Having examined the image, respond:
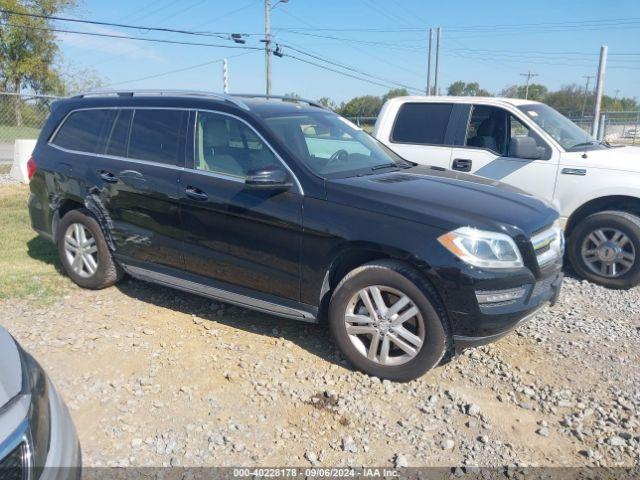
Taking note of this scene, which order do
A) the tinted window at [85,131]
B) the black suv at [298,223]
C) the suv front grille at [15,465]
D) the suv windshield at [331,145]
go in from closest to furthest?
the suv front grille at [15,465] → the black suv at [298,223] → the suv windshield at [331,145] → the tinted window at [85,131]

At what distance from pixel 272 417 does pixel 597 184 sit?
4.32 metres

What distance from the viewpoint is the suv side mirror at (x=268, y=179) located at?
146 inches

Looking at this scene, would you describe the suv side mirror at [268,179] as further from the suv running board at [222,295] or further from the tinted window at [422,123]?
the tinted window at [422,123]

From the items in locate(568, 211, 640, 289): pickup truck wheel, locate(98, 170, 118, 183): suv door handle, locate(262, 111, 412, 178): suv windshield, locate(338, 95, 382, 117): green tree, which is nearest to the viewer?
locate(262, 111, 412, 178): suv windshield

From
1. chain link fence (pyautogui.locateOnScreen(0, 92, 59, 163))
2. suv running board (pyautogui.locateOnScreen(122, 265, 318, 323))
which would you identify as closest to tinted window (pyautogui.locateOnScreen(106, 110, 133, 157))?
suv running board (pyautogui.locateOnScreen(122, 265, 318, 323))

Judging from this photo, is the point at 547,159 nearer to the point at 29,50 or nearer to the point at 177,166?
the point at 177,166

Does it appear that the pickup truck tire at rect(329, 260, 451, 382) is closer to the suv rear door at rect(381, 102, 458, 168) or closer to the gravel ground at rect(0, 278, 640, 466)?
the gravel ground at rect(0, 278, 640, 466)

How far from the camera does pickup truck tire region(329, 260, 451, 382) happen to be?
135 inches

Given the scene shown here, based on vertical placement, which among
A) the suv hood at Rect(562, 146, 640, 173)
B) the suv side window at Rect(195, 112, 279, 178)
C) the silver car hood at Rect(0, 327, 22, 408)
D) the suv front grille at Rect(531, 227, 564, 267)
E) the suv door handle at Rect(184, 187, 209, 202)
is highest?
the suv side window at Rect(195, 112, 279, 178)

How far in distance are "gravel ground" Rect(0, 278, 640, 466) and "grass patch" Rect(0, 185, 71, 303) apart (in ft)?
1.04

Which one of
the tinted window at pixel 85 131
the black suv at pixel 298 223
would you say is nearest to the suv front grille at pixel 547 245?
the black suv at pixel 298 223

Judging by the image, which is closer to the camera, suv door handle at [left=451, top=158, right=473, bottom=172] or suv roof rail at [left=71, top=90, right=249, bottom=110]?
suv roof rail at [left=71, top=90, right=249, bottom=110]

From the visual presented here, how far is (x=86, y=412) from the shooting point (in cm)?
329

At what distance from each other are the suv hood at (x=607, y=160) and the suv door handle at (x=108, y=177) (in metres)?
4.58
